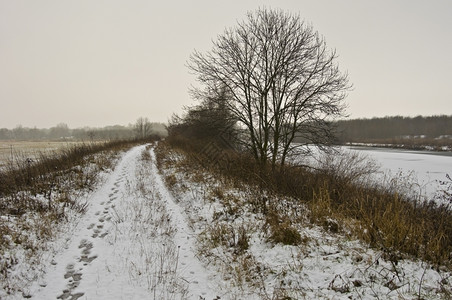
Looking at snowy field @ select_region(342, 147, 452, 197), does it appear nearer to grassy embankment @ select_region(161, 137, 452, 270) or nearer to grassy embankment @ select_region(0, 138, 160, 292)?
grassy embankment @ select_region(161, 137, 452, 270)

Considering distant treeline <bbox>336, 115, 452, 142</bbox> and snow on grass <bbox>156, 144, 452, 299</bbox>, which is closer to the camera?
snow on grass <bbox>156, 144, 452, 299</bbox>

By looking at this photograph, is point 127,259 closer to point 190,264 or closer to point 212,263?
point 190,264

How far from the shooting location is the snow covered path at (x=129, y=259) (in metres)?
3.32

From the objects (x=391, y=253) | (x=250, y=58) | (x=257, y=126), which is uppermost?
(x=250, y=58)

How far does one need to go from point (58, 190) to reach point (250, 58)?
9563 mm

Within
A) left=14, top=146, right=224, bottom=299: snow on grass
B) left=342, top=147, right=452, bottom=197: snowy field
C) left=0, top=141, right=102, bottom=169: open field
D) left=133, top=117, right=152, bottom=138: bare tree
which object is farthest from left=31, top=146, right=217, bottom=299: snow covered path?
left=133, top=117, right=152, bottom=138: bare tree

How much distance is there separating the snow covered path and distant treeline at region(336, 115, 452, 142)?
7987 centimetres

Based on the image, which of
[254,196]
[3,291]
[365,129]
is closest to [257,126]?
[254,196]

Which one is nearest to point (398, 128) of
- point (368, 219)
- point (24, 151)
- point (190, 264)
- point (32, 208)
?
point (368, 219)

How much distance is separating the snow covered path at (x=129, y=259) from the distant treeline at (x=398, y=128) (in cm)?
7987

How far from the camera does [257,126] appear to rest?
12367 millimetres

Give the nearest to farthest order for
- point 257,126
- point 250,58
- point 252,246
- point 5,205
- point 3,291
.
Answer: point 3,291, point 252,246, point 5,205, point 250,58, point 257,126

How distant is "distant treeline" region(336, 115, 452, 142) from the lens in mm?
75688

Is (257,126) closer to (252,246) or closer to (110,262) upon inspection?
(252,246)
